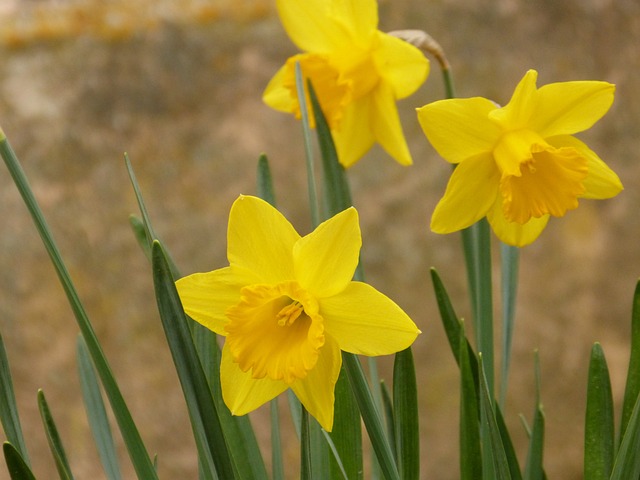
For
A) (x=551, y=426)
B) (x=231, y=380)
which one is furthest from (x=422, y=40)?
(x=551, y=426)

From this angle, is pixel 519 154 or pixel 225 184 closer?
pixel 519 154

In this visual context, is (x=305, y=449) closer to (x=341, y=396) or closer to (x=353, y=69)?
(x=341, y=396)

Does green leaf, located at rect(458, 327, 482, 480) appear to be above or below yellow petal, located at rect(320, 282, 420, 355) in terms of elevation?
below

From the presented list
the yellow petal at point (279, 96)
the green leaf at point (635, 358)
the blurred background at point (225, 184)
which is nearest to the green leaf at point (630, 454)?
the green leaf at point (635, 358)

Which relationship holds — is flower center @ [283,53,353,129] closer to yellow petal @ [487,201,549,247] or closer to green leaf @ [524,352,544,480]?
yellow petal @ [487,201,549,247]

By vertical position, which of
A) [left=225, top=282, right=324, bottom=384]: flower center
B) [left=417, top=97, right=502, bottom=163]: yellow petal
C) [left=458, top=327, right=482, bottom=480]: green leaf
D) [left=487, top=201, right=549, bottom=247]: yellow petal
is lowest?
[left=458, top=327, right=482, bottom=480]: green leaf

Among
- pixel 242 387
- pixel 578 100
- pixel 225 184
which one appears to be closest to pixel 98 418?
pixel 242 387

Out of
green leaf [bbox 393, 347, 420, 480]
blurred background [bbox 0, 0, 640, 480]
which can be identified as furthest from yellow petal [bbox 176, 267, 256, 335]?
blurred background [bbox 0, 0, 640, 480]
